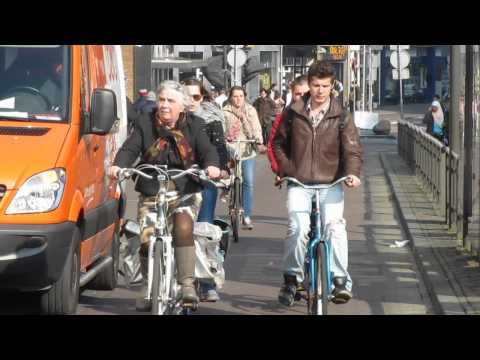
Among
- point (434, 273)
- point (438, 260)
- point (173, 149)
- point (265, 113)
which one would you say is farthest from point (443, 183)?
point (265, 113)

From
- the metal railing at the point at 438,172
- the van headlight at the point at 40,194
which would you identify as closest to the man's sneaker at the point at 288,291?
the van headlight at the point at 40,194

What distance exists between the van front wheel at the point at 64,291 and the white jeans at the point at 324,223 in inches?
56.9

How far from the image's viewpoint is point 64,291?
8820 millimetres

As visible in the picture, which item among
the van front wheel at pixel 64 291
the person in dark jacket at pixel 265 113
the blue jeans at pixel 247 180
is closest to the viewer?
the van front wheel at pixel 64 291

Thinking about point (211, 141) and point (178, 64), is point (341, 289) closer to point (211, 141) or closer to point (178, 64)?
point (211, 141)

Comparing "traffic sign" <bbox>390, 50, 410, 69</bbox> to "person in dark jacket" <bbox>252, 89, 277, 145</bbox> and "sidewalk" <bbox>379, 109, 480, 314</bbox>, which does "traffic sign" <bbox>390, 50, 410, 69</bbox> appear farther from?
"sidewalk" <bbox>379, 109, 480, 314</bbox>

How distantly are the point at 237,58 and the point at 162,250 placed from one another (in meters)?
28.5

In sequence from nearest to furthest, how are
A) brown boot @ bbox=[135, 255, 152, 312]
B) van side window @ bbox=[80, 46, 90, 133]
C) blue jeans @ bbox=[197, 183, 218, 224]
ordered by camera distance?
brown boot @ bbox=[135, 255, 152, 312] < van side window @ bbox=[80, 46, 90, 133] < blue jeans @ bbox=[197, 183, 218, 224]

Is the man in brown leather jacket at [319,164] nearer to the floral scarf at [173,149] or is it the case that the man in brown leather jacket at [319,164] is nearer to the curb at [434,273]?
the floral scarf at [173,149]

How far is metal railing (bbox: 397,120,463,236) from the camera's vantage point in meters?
14.8

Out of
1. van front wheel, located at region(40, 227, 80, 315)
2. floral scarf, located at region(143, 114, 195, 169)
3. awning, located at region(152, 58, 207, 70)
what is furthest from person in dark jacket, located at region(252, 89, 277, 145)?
floral scarf, located at region(143, 114, 195, 169)

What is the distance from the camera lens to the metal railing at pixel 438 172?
14758mm

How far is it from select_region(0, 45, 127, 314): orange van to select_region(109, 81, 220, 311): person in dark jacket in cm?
48
